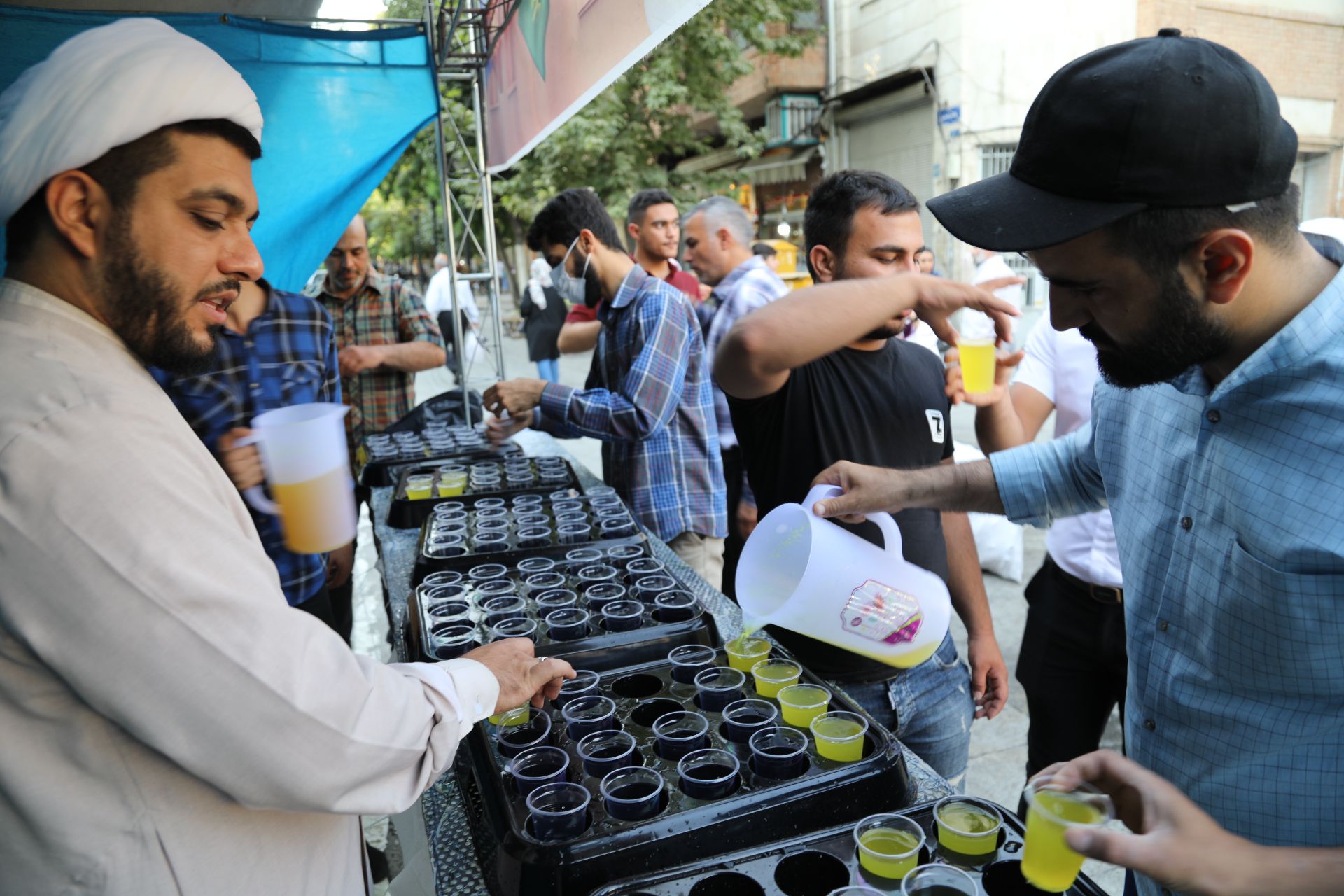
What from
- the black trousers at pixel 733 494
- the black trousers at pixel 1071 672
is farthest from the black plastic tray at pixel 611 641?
the black trousers at pixel 733 494

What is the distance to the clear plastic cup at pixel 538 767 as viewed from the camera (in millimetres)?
1397

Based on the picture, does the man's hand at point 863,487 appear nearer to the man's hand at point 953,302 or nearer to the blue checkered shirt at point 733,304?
the man's hand at point 953,302

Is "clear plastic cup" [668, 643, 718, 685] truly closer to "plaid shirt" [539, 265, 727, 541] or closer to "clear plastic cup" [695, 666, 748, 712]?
"clear plastic cup" [695, 666, 748, 712]

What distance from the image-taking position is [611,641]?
1.93 m

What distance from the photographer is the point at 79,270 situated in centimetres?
112

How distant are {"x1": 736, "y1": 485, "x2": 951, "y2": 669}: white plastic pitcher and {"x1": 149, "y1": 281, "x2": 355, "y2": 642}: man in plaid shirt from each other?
1.63 meters

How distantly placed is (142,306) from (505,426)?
98.6 inches

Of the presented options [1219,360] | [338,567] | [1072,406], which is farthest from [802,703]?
[338,567]

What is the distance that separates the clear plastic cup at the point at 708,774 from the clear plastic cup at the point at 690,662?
0.96 ft

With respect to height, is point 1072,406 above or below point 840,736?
above

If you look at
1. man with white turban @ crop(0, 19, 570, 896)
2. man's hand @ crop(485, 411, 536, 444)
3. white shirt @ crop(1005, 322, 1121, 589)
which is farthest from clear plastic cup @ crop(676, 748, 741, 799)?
man's hand @ crop(485, 411, 536, 444)

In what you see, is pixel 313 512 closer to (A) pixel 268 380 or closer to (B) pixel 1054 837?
(A) pixel 268 380

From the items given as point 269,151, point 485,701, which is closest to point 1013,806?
point 485,701

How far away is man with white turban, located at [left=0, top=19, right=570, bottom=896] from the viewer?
945 mm
